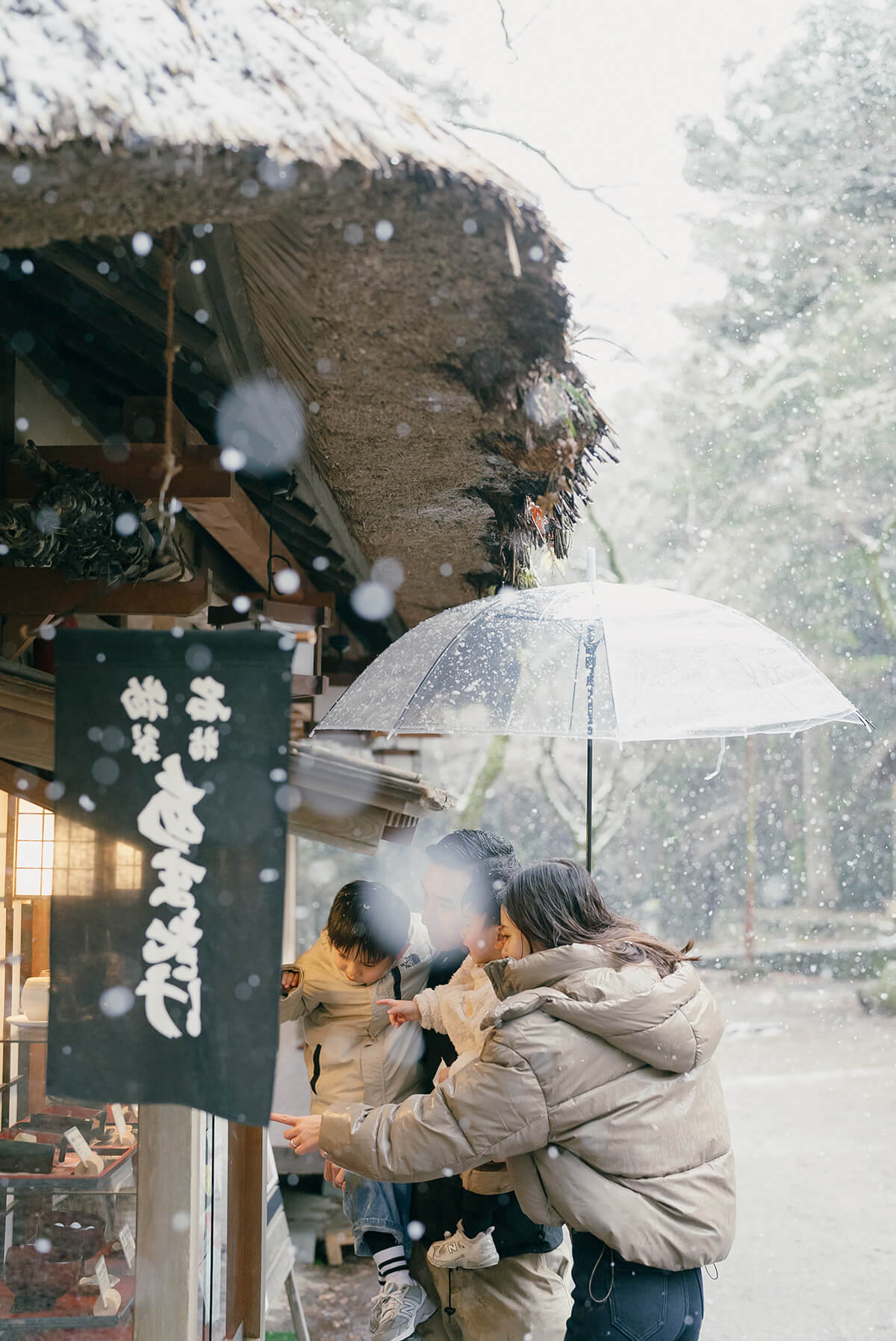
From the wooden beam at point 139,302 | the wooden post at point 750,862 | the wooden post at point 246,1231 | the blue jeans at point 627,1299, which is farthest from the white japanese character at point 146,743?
the wooden post at point 750,862

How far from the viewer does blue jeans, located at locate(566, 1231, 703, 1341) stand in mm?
2420

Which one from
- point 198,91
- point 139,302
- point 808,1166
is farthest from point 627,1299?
point 808,1166

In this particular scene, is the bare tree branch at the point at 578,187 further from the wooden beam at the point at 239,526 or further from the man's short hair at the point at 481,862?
the man's short hair at the point at 481,862

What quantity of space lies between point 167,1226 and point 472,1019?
3.37 ft

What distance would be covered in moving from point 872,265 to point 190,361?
725 inches

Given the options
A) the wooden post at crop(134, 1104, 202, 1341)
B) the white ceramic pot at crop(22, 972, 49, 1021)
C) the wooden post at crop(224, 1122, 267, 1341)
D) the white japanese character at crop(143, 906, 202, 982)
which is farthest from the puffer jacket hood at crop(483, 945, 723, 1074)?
the wooden post at crop(224, 1122, 267, 1341)

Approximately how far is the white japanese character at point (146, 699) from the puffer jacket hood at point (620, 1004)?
105 cm

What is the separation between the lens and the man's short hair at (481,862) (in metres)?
3.18

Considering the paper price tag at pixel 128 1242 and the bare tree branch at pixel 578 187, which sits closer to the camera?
the paper price tag at pixel 128 1242

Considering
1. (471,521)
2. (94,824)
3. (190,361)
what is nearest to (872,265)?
(471,521)

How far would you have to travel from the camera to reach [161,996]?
2066 millimetres

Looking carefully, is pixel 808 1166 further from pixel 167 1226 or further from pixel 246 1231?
pixel 167 1226

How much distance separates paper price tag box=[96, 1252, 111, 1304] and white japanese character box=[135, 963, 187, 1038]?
1.70 meters

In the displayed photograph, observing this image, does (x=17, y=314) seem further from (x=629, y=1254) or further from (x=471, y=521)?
(x=629, y=1254)
